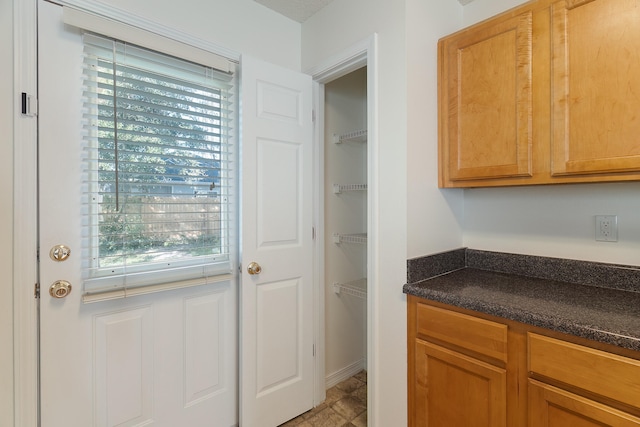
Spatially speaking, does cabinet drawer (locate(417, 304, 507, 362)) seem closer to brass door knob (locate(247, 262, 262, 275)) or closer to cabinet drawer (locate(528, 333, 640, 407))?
cabinet drawer (locate(528, 333, 640, 407))

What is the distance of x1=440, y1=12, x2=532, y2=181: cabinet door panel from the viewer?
51.7 inches

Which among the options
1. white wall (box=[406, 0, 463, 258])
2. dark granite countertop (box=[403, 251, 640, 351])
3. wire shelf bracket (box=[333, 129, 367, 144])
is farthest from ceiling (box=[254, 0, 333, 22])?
dark granite countertop (box=[403, 251, 640, 351])

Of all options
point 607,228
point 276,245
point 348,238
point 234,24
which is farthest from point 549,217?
point 234,24

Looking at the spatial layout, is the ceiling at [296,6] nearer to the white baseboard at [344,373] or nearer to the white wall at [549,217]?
the white wall at [549,217]

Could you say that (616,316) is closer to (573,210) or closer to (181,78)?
(573,210)

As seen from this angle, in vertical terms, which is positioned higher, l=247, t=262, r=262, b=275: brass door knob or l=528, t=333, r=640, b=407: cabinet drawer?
l=247, t=262, r=262, b=275: brass door knob

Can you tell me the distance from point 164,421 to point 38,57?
5.64 ft

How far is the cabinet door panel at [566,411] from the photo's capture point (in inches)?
36.0

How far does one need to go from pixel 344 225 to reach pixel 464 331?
3.94 ft

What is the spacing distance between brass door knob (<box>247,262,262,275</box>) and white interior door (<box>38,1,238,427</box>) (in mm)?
233

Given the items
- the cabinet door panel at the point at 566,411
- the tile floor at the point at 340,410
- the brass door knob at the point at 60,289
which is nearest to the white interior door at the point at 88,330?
the brass door knob at the point at 60,289
